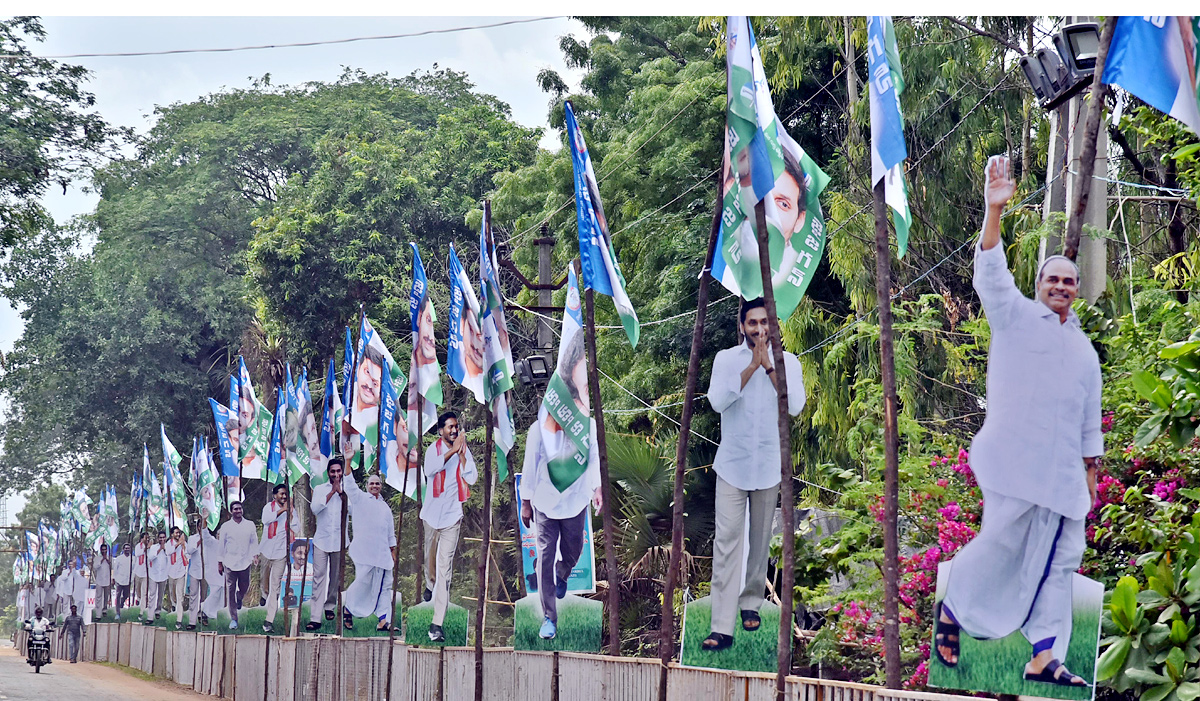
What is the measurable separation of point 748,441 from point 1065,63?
3.14 metres

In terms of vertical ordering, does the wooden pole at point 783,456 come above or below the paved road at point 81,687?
above

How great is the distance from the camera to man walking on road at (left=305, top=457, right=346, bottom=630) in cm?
1827

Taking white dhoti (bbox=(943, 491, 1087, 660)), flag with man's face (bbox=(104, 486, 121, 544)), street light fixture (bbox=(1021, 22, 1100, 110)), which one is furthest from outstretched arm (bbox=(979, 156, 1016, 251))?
flag with man's face (bbox=(104, 486, 121, 544))

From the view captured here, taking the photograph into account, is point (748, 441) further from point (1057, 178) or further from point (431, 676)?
point (431, 676)

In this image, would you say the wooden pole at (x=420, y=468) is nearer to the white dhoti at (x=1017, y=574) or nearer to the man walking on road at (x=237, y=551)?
the man walking on road at (x=237, y=551)

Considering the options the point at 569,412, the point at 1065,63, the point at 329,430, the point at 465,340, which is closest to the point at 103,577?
the point at 329,430

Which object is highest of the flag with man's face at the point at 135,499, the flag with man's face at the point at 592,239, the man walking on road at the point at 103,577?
the flag with man's face at the point at 592,239

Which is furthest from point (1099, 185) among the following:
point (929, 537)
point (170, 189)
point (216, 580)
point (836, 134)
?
point (170, 189)

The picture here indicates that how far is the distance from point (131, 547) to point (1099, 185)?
3152 centimetres

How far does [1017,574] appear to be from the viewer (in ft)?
22.1

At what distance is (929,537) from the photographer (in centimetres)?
958

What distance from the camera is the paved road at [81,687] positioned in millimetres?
21156

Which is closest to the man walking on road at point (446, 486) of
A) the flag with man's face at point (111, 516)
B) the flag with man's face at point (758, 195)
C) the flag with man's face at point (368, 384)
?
the flag with man's face at point (368, 384)

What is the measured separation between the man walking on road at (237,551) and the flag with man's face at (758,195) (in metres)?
16.4
